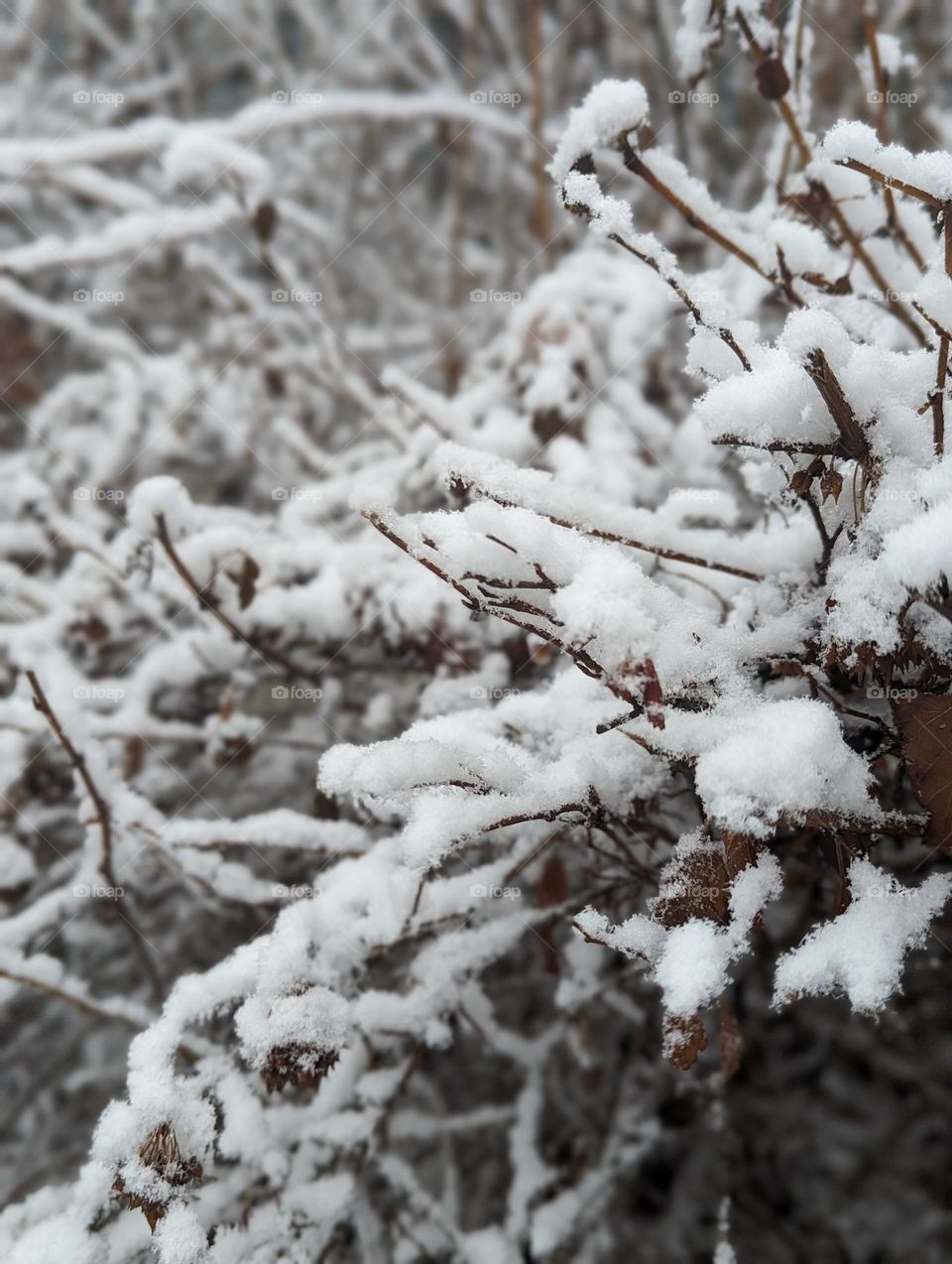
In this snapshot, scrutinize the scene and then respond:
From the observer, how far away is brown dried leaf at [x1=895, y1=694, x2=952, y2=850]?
0.77m

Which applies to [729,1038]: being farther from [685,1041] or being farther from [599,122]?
[599,122]

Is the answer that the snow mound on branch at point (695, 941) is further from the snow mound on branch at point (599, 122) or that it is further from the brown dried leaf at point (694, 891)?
the snow mound on branch at point (599, 122)

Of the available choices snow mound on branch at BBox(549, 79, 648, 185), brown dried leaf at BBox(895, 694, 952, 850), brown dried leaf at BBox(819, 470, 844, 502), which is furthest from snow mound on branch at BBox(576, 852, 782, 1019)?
snow mound on branch at BBox(549, 79, 648, 185)

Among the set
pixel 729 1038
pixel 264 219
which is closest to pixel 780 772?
pixel 729 1038

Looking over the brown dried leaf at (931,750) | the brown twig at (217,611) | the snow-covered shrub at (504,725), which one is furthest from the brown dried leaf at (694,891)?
the brown twig at (217,611)

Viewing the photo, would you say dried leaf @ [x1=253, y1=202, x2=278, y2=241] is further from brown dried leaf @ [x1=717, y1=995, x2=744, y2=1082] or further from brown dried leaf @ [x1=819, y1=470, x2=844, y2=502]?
brown dried leaf @ [x1=717, y1=995, x2=744, y2=1082]

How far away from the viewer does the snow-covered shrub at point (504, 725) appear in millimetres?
775

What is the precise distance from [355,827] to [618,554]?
681 mm

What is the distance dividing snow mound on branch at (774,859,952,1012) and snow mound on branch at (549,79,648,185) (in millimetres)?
796

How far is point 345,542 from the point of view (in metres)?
1.75

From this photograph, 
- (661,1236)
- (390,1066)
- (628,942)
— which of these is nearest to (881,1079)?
(661,1236)

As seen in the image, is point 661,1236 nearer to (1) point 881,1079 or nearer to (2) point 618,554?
(1) point 881,1079

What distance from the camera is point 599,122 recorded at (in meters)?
1.02

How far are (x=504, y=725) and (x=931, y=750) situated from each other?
448 millimetres
